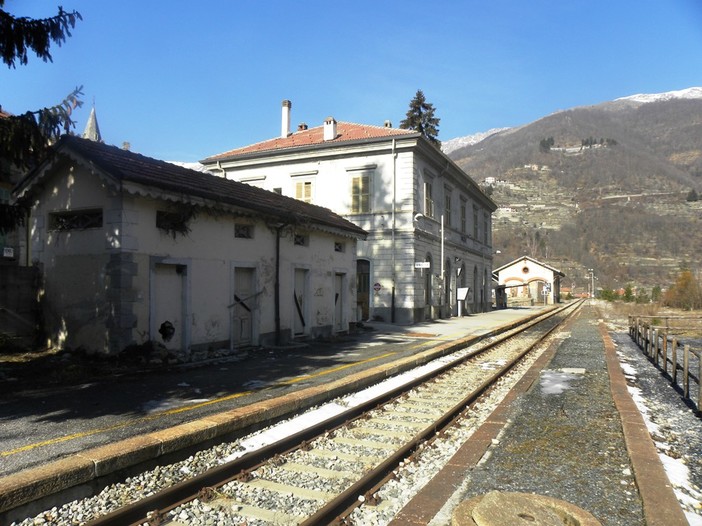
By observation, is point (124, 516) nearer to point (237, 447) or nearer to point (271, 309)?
point (237, 447)

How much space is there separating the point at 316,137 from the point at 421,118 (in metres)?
17.6

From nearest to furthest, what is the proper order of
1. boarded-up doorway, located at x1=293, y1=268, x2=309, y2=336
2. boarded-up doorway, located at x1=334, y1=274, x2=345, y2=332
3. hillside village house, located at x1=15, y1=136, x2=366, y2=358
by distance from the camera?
hillside village house, located at x1=15, y1=136, x2=366, y2=358 < boarded-up doorway, located at x1=293, y1=268, x2=309, y2=336 < boarded-up doorway, located at x1=334, y1=274, x2=345, y2=332

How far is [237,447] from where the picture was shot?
5.69 metres

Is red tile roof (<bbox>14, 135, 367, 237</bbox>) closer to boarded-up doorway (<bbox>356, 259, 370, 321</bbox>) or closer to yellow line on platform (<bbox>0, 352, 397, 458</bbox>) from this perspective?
yellow line on platform (<bbox>0, 352, 397, 458</bbox>)

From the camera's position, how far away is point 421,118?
149 ft

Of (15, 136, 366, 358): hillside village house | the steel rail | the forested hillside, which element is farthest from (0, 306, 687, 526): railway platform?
the forested hillside

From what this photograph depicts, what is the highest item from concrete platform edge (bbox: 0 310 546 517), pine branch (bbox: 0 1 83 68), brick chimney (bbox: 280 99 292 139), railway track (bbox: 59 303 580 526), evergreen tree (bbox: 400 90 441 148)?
evergreen tree (bbox: 400 90 441 148)


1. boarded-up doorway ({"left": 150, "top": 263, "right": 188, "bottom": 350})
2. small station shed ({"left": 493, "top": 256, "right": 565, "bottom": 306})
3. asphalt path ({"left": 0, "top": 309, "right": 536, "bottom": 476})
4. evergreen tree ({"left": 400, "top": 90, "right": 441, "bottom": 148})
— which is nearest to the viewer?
asphalt path ({"left": 0, "top": 309, "right": 536, "bottom": 476})

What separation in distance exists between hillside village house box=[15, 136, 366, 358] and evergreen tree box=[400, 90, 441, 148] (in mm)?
33380

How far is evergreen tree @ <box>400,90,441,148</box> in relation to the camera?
45.4 metres

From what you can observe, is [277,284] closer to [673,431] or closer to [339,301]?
[339,301]

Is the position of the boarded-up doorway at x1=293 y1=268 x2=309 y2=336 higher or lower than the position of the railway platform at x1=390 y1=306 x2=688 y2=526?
higher

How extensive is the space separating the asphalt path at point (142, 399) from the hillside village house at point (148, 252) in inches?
50.5

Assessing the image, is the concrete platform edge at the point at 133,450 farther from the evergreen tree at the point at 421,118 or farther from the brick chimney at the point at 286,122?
the evergreen tree at the point at 421,118
